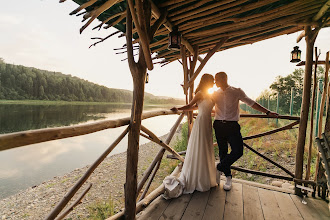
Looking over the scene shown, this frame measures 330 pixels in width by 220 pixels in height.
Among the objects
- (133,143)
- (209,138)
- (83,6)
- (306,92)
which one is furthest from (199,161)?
(83,6)

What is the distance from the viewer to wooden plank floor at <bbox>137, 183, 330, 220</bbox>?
71.3 inches

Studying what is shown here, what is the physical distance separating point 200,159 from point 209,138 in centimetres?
32

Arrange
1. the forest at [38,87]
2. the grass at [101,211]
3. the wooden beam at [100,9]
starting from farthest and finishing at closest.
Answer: the forest at [38,87] → the grass at [101,211] → the wooden beam at [100,9]

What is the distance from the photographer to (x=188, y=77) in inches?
131

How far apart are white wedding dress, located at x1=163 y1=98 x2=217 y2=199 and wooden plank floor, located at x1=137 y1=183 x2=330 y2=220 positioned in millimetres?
120

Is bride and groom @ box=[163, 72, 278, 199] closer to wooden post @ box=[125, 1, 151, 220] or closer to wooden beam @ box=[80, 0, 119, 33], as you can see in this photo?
wooden post @ box=[125, 1, 151, 220]

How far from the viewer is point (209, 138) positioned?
7.73 feet

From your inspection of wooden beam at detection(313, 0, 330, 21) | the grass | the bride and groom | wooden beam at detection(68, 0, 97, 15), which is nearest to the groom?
the bride and groom

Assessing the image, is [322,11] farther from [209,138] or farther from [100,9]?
[100,9]

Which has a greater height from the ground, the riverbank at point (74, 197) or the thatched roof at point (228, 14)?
the thatched roof at point (228, 14)

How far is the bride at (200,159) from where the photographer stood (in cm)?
226

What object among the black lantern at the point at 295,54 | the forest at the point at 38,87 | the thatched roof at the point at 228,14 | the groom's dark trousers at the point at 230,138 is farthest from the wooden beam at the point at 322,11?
the forest at the point at 38,87

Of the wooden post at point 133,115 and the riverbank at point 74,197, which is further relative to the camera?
the riverbank at point 74,197

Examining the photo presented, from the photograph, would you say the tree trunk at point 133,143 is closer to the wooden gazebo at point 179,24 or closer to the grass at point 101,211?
the wooden gazebo at point 179,24
